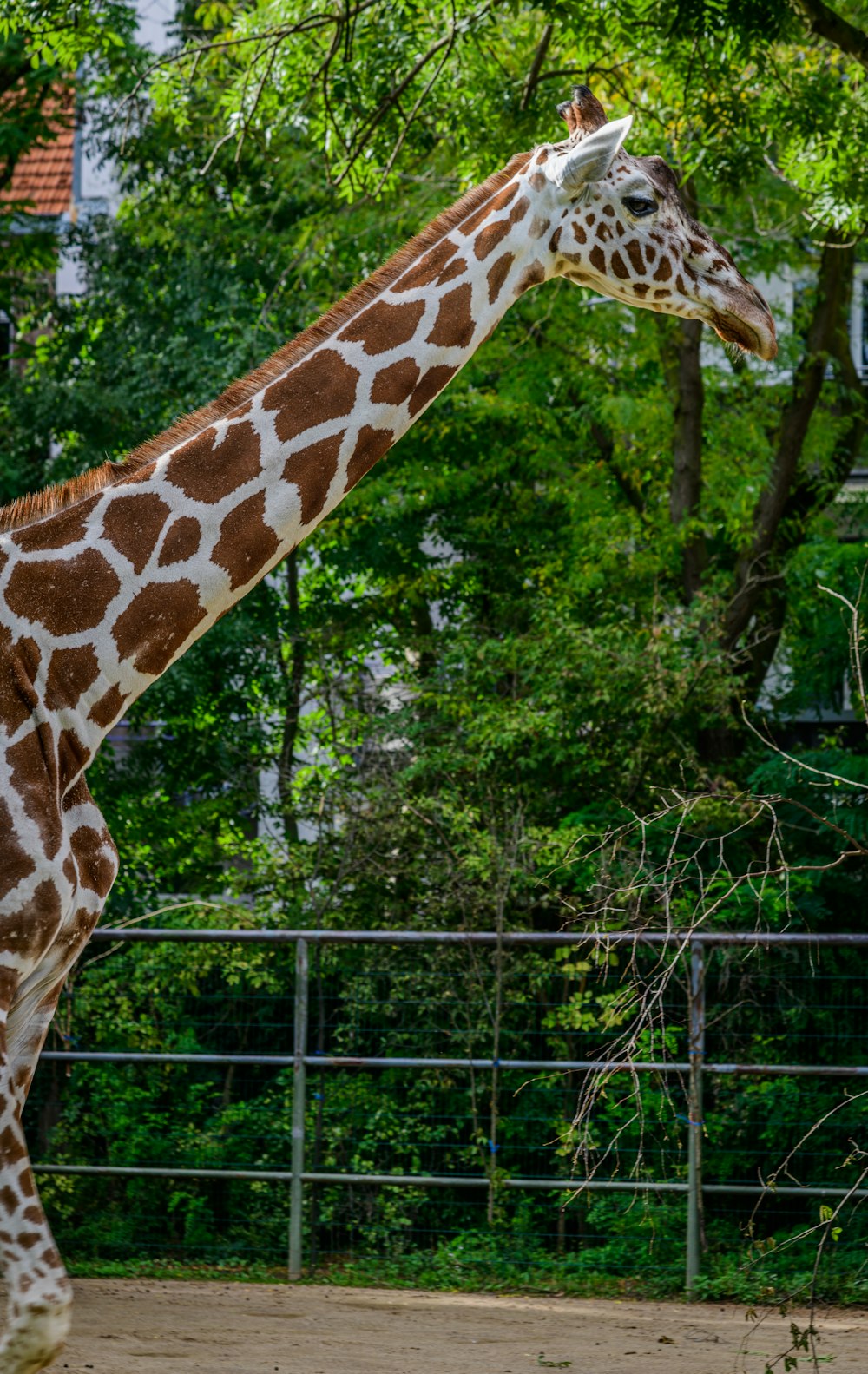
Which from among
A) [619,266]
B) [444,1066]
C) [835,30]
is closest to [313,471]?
[619,266]

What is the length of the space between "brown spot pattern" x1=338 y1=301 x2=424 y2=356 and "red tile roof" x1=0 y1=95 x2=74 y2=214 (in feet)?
42.7

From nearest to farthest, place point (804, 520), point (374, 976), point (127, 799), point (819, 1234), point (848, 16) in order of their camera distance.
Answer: point (819, 1234) < point (374, 976) < point (848, 16) < point (127, 799) < point (804, 520)

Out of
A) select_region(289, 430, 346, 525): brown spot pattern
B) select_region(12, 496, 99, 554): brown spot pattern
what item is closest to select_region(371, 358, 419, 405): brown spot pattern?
select_region(289, 430, 346, 525): brown spot pattern

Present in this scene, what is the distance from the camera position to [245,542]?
389cm

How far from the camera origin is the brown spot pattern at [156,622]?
378 cm

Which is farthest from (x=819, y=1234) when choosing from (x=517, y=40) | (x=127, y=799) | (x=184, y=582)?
(x=517, y=40)

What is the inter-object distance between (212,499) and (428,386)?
0.67m

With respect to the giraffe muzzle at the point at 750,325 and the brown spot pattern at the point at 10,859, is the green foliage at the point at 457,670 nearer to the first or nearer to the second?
the giraffe muzzle at the point at 750,325

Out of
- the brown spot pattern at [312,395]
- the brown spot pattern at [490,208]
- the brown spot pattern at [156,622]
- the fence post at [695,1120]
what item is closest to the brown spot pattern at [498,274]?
the brown spot pattern at [490,208]

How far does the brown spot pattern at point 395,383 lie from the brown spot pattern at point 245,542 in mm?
415

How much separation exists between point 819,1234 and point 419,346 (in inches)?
178

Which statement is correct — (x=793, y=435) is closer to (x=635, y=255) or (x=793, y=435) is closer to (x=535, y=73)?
(x=535, y=73)

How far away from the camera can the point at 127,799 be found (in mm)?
10359

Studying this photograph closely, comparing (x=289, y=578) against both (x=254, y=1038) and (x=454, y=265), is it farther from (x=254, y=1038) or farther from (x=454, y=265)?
(x=454, y=265)
